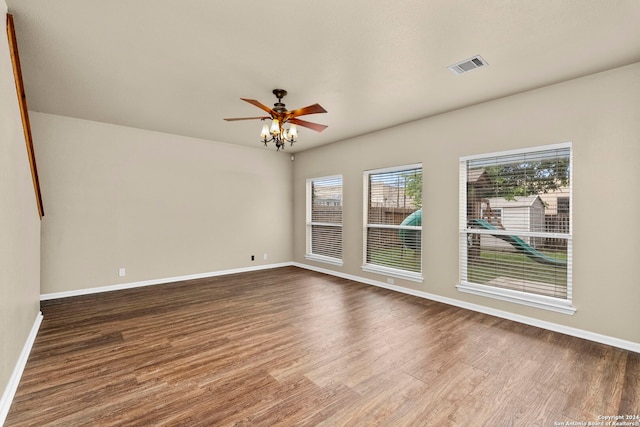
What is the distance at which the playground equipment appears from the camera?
15.7 ft

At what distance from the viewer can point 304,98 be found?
3.76 m

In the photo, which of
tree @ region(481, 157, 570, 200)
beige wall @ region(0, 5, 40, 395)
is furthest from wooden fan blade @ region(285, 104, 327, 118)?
tree @ region(481, 157, 570, 200)

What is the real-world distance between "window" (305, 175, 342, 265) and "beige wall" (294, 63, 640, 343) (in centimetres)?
210

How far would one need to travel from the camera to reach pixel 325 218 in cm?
659

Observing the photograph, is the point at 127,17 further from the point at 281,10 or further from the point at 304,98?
the point at 304,98

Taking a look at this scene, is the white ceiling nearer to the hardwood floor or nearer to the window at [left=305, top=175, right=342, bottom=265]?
the window at [left=305, top=175, right=342, bottom=265]

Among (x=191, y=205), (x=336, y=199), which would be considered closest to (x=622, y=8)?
(x=336, y=199)

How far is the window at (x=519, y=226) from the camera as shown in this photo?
3330 mm

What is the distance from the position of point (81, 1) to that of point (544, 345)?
195 inches

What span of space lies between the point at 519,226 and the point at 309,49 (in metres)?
3.24

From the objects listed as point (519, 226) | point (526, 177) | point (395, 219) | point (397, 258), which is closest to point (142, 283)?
point (397, 258)

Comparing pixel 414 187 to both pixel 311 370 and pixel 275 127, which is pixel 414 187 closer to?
pixel 275 127

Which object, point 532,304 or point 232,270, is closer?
point 532,304

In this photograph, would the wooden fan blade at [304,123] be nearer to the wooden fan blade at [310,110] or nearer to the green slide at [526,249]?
the wooden fan blade at [310,110]
